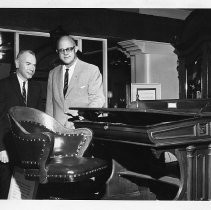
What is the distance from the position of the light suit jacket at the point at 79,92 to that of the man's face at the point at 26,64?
340 mm

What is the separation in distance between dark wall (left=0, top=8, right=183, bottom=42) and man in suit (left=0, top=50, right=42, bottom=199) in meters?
2.41

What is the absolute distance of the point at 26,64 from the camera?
136 inches

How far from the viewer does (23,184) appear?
10.1 ft

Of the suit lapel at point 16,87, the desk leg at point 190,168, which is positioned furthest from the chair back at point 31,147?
the desk leg at point 190,168

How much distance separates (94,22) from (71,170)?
4.29 m

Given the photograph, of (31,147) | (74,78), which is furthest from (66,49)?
(31,147)

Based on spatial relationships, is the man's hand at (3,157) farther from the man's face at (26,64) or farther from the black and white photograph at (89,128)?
the man's face at (26,64)

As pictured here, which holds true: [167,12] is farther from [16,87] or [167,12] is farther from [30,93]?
[16,87]

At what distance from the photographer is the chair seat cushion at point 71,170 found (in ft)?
8.96

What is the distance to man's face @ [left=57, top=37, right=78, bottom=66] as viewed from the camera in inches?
136
